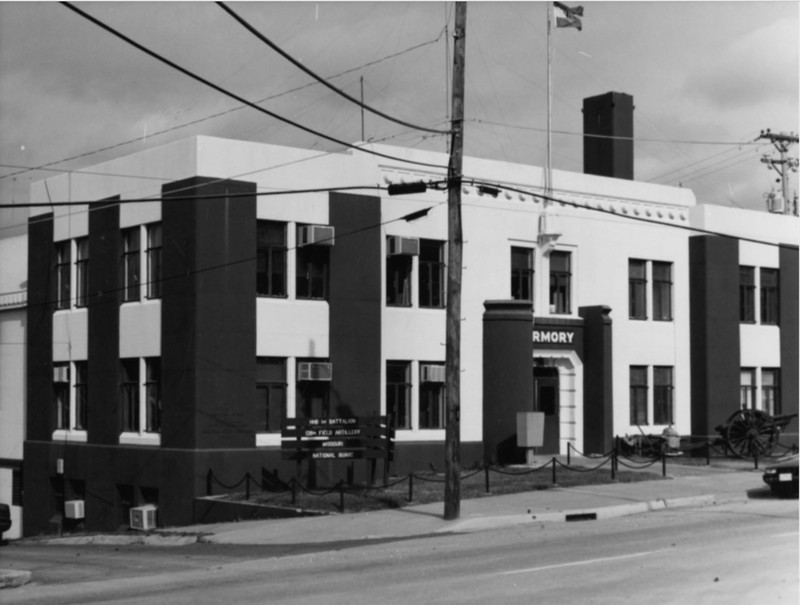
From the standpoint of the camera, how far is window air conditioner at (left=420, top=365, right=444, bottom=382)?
34000 millimetres

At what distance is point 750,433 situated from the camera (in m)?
37.2

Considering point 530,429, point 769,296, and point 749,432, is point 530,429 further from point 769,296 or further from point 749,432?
point 769,296

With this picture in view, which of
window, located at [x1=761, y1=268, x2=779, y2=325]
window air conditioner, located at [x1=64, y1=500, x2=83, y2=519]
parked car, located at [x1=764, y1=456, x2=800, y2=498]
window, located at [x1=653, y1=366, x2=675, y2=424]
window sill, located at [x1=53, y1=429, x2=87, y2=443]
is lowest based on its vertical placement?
window air conditioner, located at [x1=64, y1=500, x2=83, y2=519]

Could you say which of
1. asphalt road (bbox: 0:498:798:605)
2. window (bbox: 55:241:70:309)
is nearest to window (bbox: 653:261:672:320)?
asphalt road (bbox: 0:498:798:605)

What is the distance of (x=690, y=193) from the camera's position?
40.7 meters

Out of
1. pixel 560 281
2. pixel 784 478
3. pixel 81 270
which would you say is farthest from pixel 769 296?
pixel 81 270

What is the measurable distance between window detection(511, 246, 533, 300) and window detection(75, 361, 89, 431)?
1272cm

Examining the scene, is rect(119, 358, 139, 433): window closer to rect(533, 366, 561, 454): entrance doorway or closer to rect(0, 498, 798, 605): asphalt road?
rect(0, 498, 798, 605): asphalt road

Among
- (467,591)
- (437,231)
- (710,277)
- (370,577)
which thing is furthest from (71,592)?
(710,277)

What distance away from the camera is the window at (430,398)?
112ft

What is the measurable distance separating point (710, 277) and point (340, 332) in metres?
14.1

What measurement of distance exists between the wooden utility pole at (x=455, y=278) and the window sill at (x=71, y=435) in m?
15.3

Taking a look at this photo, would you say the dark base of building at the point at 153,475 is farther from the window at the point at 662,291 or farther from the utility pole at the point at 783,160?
the utility pole at the point at 783,160

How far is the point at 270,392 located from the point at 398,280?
5.07 metres
